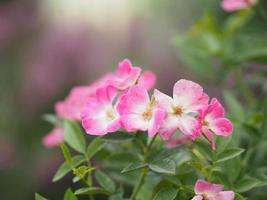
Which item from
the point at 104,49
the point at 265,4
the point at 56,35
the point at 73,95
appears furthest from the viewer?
the point at 104,49

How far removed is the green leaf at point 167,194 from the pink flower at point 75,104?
0.27 m

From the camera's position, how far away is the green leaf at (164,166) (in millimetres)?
704

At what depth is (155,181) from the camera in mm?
887

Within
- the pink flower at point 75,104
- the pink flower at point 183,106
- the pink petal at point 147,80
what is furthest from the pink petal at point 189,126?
the pink flower at point 75,104

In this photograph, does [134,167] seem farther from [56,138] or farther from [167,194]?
[56,138]

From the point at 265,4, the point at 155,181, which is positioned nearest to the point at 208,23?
the point at 155,181

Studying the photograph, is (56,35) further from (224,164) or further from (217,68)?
(224,164)

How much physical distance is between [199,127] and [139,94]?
3.1 inches

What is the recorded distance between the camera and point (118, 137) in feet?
2.60

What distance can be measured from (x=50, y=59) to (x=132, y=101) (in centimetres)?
173

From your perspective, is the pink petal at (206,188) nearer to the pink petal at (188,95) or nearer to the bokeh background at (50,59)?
the pink petal at (188,95)

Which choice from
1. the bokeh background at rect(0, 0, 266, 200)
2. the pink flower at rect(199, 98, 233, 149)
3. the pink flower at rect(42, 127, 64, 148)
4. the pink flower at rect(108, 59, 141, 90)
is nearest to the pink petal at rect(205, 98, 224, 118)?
the pink flower at rect(199, 98, 233, 149)

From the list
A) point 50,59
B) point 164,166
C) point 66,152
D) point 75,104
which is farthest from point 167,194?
point 50,59

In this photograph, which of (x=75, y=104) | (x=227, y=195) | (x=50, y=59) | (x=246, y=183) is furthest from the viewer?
(x=50, y=59)
